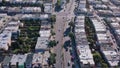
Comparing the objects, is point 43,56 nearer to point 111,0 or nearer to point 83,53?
point 83,53

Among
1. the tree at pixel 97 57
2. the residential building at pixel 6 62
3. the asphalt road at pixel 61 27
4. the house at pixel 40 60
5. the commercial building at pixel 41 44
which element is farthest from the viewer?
the commercial building at pixel 41 44

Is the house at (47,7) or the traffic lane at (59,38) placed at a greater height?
the house at (47,7)

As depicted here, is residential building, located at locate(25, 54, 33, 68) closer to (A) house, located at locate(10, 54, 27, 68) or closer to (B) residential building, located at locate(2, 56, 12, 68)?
(A) house, located at locate(10, 54, 27, 68)

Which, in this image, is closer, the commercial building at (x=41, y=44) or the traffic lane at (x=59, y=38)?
the traffic lane at (x=59, y=38)

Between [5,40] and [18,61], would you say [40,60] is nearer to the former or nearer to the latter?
[18,61]

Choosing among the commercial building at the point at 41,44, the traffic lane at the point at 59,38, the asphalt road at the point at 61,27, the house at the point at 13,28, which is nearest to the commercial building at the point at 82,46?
the asphalt road at the point at 61,27

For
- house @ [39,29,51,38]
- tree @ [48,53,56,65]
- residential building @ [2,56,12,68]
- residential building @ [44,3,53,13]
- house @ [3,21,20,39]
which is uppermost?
residential building @ [44,3,53,13]

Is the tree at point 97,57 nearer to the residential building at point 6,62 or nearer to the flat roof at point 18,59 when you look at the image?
the flat roof at point 18,59

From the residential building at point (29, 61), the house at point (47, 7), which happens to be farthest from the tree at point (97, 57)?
the house at point (47, 7)

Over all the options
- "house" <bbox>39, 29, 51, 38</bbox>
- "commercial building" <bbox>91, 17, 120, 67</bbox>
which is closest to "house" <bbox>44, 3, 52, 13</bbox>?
"house" <bbox>39, 29, 51, 38</bbox>

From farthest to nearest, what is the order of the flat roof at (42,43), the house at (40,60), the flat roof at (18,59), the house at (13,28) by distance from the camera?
the house at (13,28) < the flat roof at (42,43) < the flat roof at (18,59) < the house at (40,60)

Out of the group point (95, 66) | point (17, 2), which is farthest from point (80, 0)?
point (95, 66)

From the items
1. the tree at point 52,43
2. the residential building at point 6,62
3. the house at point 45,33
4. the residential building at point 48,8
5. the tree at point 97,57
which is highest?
the residential building at point 48,8
